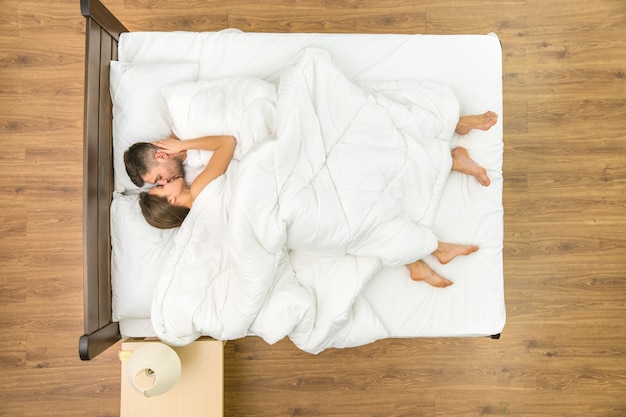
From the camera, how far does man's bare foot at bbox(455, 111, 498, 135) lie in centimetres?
144

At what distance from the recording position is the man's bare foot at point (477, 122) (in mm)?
1436

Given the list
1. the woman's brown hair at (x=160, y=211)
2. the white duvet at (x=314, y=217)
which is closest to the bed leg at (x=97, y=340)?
the white duvet at (x=314, y=217)

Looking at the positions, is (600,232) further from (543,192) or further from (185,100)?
(185,100)

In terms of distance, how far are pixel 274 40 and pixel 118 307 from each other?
1010 millimetres

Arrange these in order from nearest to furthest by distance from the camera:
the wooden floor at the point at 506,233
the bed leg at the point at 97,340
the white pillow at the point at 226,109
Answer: the bed leg at the point at 97,340 < the white pillow at the point at 226,109 < the wooden floor at the point at 506,233

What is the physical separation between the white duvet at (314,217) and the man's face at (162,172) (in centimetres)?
13

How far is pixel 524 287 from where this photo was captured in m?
1.78

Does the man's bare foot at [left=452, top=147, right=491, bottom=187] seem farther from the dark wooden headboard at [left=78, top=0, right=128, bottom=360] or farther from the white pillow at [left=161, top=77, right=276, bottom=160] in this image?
the dark wooden headboard at [left=78, top=0, right=128, bottom=360]

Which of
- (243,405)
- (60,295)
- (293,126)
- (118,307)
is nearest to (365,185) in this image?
(293,126)

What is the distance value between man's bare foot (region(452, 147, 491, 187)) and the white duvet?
0.06 meters

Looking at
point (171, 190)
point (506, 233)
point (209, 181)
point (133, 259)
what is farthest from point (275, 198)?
point (506, 233)

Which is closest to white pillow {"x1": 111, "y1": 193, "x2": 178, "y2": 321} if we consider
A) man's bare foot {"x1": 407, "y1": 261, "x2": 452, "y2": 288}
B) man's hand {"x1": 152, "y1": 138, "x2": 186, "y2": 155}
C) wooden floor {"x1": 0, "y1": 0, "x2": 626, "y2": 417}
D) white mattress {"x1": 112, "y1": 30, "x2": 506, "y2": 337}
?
white mattress {"x1": 112, "y1": 30, "x2": 506, "y2": 337}

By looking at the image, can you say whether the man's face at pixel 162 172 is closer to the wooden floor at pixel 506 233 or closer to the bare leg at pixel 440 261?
the wooden floor at pixel 506 233

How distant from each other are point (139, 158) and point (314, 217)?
0.58 m
